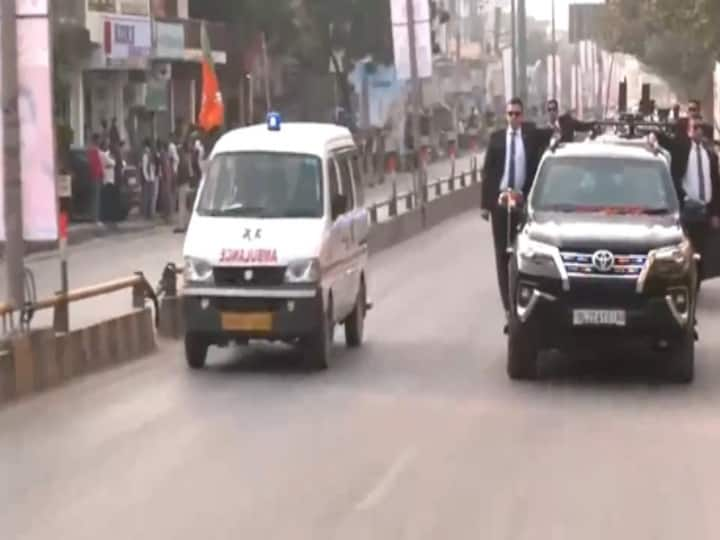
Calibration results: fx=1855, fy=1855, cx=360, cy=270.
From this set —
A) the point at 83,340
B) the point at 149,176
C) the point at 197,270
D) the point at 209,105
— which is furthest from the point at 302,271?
the point at 149,176

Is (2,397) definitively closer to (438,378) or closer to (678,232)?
(438,378)

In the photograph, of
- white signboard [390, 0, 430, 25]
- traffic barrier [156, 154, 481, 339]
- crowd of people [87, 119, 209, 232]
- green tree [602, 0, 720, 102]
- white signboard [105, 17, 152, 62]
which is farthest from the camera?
green tree [602, 0, 720, 102]

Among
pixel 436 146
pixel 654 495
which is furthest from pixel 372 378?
pixel 436 146

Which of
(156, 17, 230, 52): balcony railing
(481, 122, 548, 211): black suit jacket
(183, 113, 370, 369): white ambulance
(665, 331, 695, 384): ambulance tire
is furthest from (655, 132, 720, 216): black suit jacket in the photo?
(156, 17, 230, 52): balcony railing

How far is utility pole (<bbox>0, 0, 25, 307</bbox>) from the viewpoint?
53.9 ft

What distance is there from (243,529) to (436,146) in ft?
230

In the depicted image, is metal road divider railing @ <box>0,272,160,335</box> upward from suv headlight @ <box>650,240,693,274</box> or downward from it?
downward

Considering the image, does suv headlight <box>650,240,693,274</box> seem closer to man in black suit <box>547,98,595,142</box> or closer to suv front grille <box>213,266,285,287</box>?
suv front grille <box>213,266,285,287</box>

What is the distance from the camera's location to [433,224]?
4419 centimetres

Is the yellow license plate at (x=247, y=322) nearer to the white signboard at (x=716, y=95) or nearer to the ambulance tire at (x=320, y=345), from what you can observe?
the ambulance tire at (x=320, y=345)

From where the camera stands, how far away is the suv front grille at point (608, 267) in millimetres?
15500

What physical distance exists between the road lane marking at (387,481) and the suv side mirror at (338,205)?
5162mm

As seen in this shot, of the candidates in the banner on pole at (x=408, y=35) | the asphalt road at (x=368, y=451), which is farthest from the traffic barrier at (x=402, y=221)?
the banner on pole at (x=408, y=35)

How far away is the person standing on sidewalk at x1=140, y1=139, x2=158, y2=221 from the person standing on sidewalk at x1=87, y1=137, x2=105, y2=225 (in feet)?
5.42
